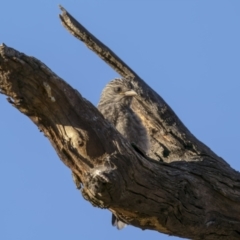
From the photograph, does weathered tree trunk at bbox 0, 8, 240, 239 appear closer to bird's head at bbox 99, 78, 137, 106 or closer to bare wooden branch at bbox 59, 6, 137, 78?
bare wooden branch at bbox 59, 6, 137, 78

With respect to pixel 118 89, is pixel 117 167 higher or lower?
lower

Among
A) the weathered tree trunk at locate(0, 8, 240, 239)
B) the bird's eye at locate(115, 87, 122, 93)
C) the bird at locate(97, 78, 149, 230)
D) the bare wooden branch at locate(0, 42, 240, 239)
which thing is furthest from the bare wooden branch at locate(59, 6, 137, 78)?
the bird's eye at locate(115, 87, 122, 93)

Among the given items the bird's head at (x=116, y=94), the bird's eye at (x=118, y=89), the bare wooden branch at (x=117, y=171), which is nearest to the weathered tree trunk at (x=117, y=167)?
the bare wooden branch at (x=117, y=171)

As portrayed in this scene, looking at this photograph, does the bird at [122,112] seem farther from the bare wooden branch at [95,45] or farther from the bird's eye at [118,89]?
the bare wooden branch at [95,45]

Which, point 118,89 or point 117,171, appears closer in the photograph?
point 117,171

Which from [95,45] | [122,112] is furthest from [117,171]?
[122,112]

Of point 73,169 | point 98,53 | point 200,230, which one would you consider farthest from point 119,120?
point 73,169

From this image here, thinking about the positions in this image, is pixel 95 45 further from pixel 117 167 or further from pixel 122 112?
pixel 122 112
